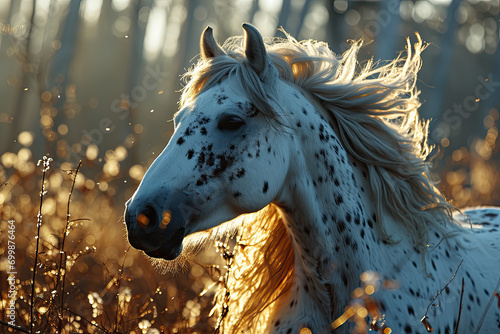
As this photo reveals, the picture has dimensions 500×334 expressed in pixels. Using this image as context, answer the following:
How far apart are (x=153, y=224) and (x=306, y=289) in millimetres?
911

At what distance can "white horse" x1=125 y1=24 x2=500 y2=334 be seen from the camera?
6.97 ft

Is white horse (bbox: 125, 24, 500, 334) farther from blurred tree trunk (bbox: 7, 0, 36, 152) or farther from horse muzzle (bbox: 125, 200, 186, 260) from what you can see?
blurred tree trunk (bbox: 7, 0, 36, 152)

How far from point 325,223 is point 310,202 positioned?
13 centimetres

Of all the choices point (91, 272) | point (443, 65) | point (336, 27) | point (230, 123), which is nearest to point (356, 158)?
point (230, 123)

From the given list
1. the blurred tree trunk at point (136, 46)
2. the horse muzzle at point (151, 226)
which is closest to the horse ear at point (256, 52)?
the horse muzzle at point (151, 226)

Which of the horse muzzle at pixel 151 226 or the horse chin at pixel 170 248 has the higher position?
the horse muzzle at pixel 151 226

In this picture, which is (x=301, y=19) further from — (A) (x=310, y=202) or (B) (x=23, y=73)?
(A) (x=310, y=202)

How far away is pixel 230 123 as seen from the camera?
2.20 meters

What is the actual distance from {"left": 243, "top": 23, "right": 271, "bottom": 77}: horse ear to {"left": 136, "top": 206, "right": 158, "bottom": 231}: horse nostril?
0.87 m

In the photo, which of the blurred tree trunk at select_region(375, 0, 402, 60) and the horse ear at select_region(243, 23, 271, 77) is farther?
the blurred tree trunk at select_region(375, 0, 402, 60)

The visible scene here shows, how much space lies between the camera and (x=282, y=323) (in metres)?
2.41

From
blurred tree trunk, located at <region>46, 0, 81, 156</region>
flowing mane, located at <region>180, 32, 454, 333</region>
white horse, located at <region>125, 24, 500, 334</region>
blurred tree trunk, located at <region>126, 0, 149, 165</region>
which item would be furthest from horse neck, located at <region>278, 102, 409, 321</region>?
blurred tree trunk, located at <region>46, 0, 81, 156</region>

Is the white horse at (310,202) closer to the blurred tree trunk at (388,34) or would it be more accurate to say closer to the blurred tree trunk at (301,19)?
the blurred tree trunk at (388,34)

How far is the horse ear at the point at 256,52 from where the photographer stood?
223cm
